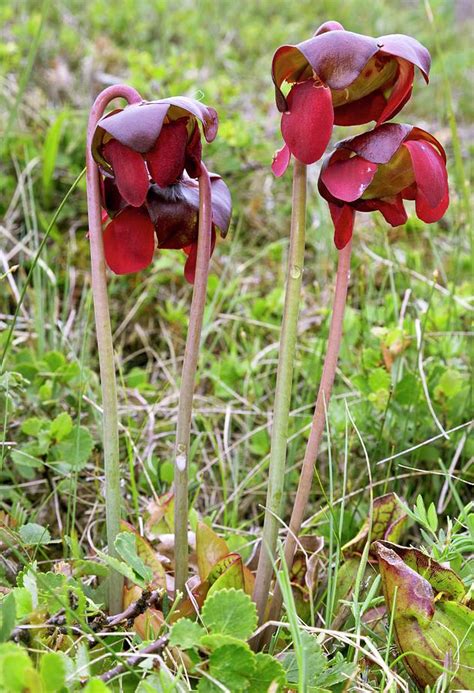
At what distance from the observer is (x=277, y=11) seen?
5.09 metres

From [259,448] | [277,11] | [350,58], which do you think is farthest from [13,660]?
[277,11]

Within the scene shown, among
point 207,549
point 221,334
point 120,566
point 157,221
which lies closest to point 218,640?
point 120,566

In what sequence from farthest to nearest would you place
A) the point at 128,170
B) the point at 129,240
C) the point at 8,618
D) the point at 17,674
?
the point at 129,240 → the point at 128,170 → the point at 8,618 → the point at 17,674

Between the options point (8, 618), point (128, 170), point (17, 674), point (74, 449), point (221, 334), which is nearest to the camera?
point (17, 674)

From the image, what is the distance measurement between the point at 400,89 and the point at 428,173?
0.38ft

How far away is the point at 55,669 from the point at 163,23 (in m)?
3.95

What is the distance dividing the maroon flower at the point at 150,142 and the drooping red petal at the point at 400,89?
233 millimetres

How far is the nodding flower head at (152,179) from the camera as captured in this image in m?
0.90

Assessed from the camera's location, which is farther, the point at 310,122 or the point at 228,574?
the point at 228,574

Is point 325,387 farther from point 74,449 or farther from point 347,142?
point 74,449

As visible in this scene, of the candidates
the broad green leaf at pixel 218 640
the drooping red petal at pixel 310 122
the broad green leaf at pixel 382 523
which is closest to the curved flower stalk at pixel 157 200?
the drooping red petal at pixel 310 122

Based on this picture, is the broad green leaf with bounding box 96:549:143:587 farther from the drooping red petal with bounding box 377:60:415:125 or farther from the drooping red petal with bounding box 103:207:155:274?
the drooping red petal with bounding box 377:60:415:125

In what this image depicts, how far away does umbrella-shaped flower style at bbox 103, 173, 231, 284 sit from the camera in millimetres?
1021

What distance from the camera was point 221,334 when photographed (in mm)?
2193
